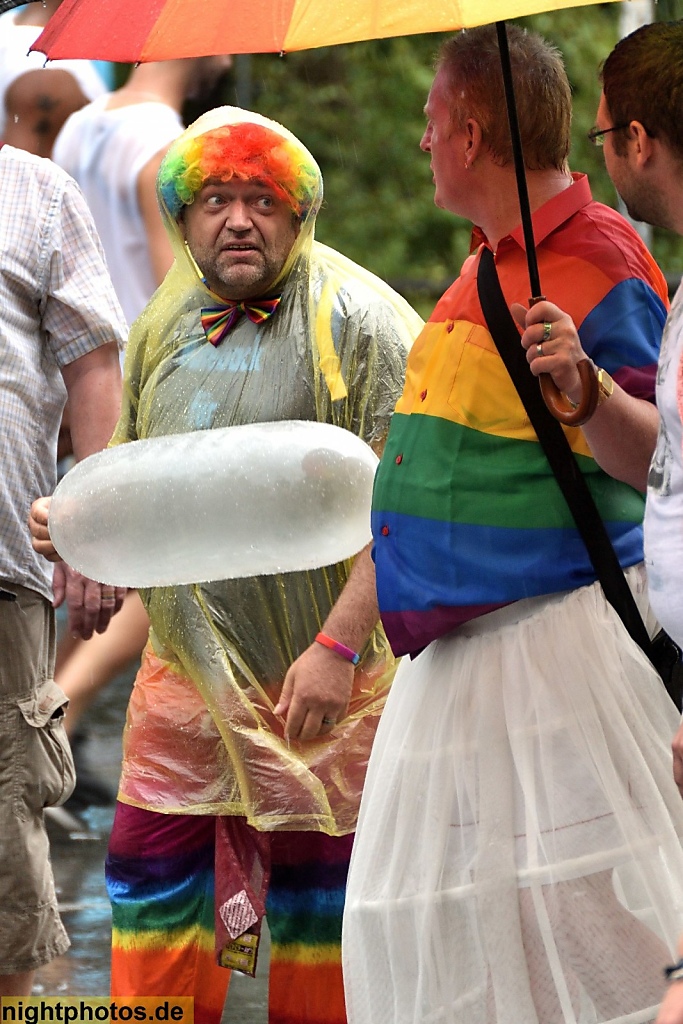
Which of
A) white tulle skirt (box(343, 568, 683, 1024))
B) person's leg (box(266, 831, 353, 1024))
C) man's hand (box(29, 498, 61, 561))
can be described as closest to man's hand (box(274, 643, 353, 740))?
person's leg (box(266, 831, 353, 1024))

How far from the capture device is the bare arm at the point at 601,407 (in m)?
2.43

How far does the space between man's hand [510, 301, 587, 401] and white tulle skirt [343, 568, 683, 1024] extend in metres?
0.40

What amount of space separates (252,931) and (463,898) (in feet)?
2.86

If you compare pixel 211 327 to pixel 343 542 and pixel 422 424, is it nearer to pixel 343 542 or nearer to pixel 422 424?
pixel 343 542

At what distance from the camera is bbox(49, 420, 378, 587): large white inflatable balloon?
327 cm

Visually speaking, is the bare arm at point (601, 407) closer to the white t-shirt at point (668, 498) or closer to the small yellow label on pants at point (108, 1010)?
the white t-shirt at point (668, 498)

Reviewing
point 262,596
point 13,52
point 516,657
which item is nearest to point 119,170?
point 13,52

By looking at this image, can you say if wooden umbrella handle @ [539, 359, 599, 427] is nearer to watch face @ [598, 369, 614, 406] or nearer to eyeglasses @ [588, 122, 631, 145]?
watch face @ [598, 369, 614, 406]

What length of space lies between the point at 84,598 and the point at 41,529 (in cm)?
24

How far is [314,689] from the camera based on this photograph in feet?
10.6

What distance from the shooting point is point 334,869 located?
3465 millimetres

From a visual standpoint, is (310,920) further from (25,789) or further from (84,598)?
(84,598)

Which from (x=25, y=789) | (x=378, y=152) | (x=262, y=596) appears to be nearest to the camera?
(x=262, y=596)

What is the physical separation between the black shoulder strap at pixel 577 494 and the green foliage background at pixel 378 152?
8899 millimetres
